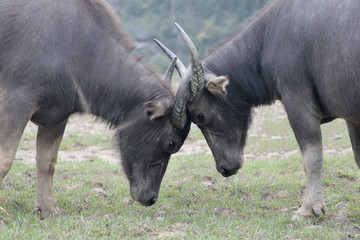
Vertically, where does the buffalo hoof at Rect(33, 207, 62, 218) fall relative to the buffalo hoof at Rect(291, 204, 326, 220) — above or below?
below

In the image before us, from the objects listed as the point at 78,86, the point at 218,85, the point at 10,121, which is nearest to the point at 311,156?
the point at 218,85

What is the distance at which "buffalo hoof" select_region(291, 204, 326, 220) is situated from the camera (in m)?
6.07

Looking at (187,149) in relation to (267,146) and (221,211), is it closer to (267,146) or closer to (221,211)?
(267,146)

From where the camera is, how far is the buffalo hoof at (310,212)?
19.9 feet

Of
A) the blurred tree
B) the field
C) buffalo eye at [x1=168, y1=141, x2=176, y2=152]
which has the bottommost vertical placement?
the blurred tree

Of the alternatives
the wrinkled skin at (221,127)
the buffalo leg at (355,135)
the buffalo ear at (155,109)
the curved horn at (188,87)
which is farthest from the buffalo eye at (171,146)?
the buffalo leg at (355,135)

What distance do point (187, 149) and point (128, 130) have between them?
5.37m

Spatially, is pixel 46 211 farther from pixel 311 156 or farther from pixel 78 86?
pixel 311 156

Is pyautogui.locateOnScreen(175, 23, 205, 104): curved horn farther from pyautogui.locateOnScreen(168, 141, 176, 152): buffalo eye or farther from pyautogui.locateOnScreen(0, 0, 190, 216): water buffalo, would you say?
pyautogui.locateOnScreen(168, 141, 176, 152): buffalo eye

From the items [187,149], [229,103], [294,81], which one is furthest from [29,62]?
[187,149]

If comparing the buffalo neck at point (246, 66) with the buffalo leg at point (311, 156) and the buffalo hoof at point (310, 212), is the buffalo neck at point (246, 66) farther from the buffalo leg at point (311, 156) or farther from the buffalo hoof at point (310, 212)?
the buffalo hoof at point (310, 212)

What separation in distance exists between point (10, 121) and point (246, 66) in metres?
2.95

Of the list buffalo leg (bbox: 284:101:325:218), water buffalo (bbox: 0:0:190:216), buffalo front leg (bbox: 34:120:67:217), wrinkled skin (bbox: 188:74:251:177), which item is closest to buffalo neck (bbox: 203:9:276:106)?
wrinkled skin (bbox: 188:74:251:177)

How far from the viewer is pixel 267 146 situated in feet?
38.8
